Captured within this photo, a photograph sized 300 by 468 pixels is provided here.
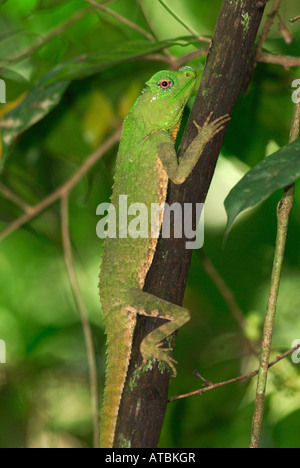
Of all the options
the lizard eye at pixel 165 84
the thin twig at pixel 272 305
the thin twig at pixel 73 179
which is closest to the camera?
the thin twig at pixel 272 305

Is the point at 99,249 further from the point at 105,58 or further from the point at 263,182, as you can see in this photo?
the point at 263,182

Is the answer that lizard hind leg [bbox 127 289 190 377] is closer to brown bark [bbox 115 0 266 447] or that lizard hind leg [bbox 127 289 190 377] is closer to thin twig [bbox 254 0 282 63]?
brown bark [bbox 115 0 266 447]

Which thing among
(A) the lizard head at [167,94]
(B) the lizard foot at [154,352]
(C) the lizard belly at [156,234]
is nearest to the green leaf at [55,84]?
(A) the lizard head at [167,94]

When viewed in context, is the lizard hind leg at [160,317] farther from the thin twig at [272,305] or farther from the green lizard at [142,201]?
the thin twig at [272,305]

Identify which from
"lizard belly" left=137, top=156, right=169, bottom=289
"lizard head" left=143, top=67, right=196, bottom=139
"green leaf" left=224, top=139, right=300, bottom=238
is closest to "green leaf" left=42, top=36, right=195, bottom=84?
"lizard head" left=143, top=67, right=196, bottom=139

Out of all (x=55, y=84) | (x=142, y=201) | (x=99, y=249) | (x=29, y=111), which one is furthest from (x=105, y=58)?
(x=99, y=249)

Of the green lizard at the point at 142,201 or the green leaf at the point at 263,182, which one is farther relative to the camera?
the green lizard at the point at 142,201
